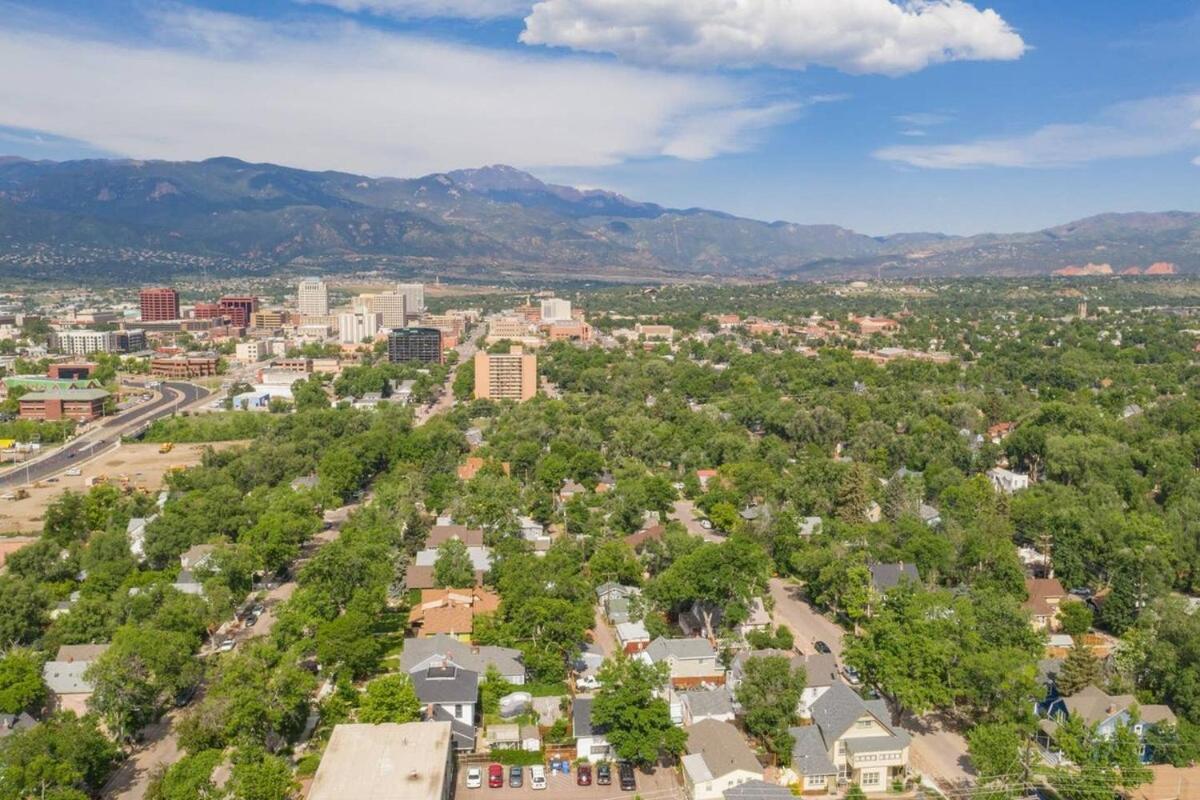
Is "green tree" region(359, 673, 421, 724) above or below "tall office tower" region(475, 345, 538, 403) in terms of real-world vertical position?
below

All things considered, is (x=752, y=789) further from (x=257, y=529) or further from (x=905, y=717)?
(x=257, y=529)

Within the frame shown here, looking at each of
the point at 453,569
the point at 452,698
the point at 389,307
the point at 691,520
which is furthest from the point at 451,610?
the point at 389,307

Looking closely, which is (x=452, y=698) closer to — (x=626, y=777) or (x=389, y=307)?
(x=626, y=777)

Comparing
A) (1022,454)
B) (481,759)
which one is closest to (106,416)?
(481,759)

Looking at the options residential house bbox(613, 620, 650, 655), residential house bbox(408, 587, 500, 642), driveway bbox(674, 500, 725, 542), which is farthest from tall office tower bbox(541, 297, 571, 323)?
residential house bbox(613, 620, 650, 655)

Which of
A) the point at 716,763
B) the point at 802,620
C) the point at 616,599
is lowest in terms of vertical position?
the point at 802,620

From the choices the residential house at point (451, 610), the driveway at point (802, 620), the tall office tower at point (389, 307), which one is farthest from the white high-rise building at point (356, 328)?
the driveway at point (802, 620)

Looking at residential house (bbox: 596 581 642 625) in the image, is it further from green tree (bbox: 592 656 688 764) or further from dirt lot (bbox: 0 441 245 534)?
dirt lot (bbox: 0 441 245 534)

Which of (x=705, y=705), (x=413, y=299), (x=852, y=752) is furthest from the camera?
(x=413, y=299)
